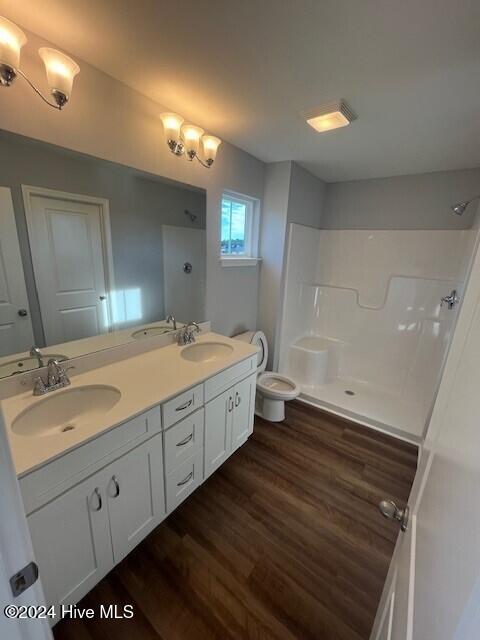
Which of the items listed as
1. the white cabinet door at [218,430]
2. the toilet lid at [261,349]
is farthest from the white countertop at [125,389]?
the toilet lid at [261,349]

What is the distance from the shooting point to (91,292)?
1421 mm

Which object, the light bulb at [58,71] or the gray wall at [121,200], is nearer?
the light bulb at [58,71]

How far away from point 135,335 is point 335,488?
166 cm

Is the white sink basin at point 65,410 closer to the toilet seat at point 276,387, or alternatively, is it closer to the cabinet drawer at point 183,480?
the cabinet drawer at point 183,480

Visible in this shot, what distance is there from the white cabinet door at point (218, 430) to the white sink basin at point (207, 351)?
0.31 m

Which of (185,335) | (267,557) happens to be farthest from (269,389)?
(267,557)

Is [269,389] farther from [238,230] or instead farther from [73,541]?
[73,541]

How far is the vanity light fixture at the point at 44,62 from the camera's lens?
877mm

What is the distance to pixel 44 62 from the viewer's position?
3.27 feet

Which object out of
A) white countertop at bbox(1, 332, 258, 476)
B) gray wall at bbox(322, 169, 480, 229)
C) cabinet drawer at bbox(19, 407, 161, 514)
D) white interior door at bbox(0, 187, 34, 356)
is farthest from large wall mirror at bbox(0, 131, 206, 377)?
gray wall at bbox(322, 169, 480, 229)

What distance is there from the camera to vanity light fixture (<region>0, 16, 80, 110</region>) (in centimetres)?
88

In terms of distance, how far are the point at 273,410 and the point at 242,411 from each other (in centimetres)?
59

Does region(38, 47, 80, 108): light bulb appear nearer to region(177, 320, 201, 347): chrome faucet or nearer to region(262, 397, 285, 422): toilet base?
region(177, 320, 201, 347): chrome faucet

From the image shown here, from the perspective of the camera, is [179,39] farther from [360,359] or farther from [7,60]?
[360,359]
